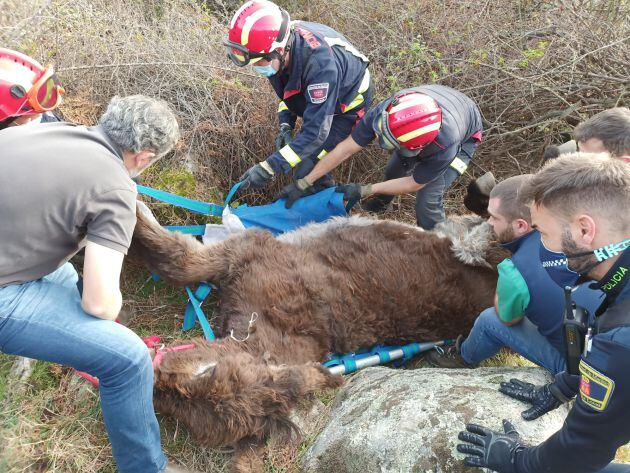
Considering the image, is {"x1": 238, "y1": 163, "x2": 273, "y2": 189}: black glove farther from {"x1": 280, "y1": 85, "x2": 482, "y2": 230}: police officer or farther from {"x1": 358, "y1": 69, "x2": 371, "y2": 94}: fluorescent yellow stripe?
{"x1": 358, "y1": 69, "x2": 371, "y2": 94}: fluorescent yellow stripe

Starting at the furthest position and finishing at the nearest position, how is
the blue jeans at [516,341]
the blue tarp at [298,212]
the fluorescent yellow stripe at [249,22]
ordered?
the blue tarp at [298,212]
the fluorescent yellow stripe at [249,22]
the blue jeans at [516,341]

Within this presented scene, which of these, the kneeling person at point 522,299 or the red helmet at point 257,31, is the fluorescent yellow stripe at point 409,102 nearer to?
the kneeling person at point 522,299

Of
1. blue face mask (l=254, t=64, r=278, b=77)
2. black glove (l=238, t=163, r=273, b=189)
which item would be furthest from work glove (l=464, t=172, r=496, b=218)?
blue face mask (l=254, t=64, r=278, b=77)

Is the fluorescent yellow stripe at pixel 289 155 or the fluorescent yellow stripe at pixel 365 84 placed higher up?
the fluorescent yellow stripe at pixel 365 84

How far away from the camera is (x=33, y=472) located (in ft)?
8.83

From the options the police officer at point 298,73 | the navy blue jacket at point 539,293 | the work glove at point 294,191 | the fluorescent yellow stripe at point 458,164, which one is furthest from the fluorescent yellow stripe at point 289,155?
the navy blue jacket at point 539,293

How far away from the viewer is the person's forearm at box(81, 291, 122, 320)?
7.34 feet

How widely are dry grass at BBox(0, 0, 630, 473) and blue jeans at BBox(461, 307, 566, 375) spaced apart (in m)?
0.62

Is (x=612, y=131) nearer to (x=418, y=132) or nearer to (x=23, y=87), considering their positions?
(x=418, y=132)

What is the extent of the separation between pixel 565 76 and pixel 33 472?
18.6ft

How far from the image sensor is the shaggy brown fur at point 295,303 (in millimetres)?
2865

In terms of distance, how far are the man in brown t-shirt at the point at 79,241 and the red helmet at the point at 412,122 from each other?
197cm

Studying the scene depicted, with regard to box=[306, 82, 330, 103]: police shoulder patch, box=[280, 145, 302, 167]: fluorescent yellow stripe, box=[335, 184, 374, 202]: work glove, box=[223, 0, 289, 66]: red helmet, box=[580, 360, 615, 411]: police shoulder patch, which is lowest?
box=[335, 184, 374, 202]: work glove

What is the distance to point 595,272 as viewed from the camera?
196cm
